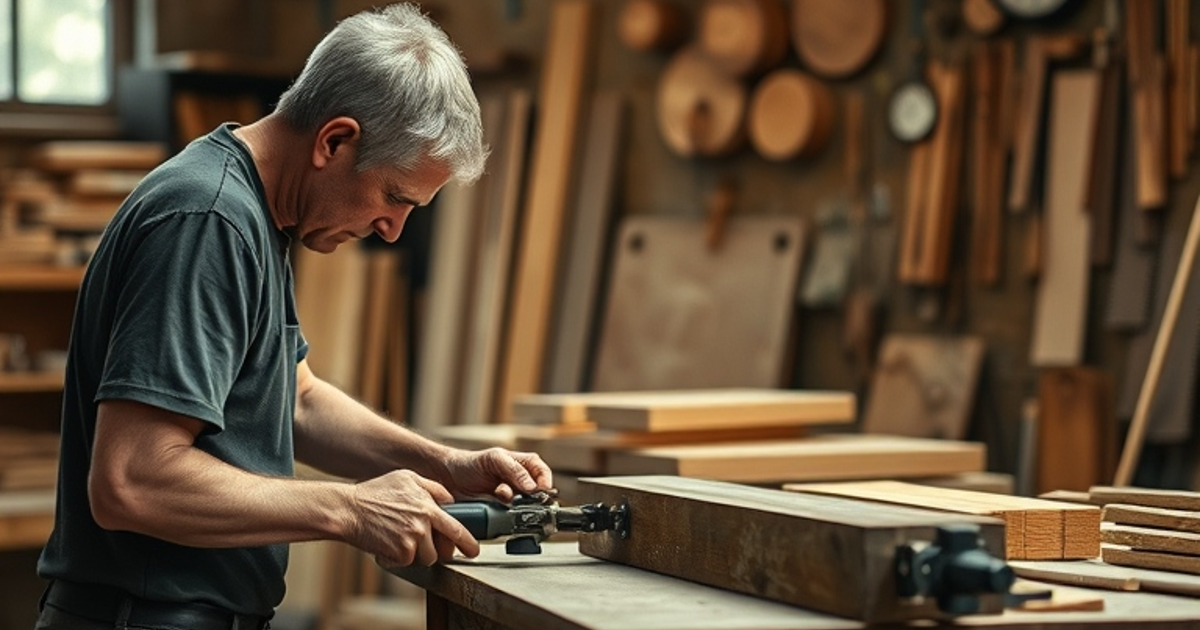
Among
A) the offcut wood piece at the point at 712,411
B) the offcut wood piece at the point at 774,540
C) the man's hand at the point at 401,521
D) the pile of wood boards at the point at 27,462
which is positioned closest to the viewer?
the offcut wood piece at the point at 774,540

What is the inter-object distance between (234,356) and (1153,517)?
63.6 inches

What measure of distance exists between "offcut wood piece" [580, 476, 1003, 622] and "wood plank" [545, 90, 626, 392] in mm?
3894

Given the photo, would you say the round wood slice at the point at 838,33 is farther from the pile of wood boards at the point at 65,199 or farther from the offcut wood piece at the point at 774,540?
the offcut wood piece at the point at 774,540

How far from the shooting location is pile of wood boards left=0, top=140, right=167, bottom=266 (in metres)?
7.20

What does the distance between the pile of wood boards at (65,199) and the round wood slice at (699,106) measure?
7.96 ft

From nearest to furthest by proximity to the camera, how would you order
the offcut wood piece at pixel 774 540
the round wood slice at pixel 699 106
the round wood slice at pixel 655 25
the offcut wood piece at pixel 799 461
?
1. the offcut wood piece at pixel 774 540
2. the offcut wood piece at pixel 799 461
3. the round wood slice at pixel 699 106
4. the round wood slice at pixel 655 25

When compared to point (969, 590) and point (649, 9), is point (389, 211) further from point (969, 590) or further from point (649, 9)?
point (649, 9)

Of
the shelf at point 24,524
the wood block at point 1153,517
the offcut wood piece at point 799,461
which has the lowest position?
the shelf at point 24,524

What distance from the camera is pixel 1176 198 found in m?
4.99

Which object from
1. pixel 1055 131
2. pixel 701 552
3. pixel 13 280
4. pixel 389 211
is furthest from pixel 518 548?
pixel 13 280

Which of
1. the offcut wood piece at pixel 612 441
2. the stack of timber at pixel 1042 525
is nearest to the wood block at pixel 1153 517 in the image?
the stack of timber at pixel 1042 525

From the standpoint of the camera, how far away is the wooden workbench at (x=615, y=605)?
7.66ft

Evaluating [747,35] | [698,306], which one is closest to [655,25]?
[747,35]

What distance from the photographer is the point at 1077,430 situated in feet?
16.7
